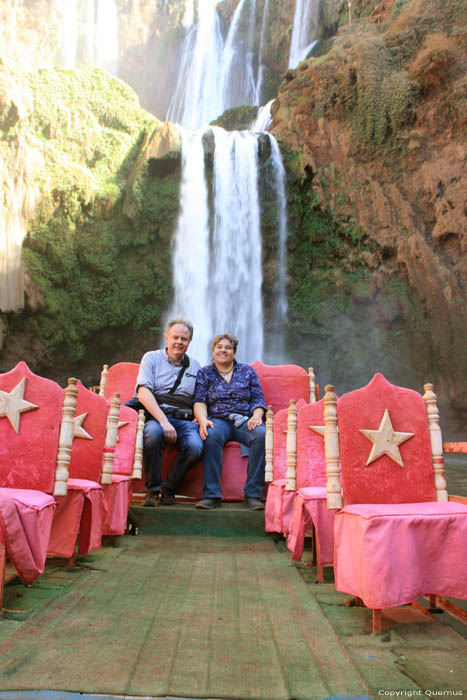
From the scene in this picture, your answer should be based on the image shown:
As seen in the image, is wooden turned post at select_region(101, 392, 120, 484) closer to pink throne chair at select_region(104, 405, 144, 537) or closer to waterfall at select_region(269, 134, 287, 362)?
pink throne chair at select_region(104, 405, 144, 537)

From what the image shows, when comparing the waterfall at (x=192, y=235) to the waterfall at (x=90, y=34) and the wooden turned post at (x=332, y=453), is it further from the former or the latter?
the wooden turned post at (x=332, y=453)

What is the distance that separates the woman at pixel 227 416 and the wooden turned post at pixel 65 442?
1.57 m

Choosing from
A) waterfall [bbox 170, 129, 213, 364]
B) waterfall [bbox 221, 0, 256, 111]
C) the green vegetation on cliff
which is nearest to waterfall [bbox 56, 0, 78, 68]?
waterfall [bbox 221, 0, 256, 111]

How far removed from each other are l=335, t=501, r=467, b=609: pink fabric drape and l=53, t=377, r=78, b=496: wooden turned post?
1.39 m

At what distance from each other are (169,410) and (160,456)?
0.45m

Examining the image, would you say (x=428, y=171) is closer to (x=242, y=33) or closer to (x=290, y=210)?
(x=290, y=210)

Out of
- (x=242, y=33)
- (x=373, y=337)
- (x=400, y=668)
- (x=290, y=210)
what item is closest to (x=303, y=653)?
(x=400, y=668)

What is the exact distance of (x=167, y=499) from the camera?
4.20 metres

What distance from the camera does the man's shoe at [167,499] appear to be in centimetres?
420

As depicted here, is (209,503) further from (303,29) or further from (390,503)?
(303,29)

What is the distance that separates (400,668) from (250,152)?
15.1 meters

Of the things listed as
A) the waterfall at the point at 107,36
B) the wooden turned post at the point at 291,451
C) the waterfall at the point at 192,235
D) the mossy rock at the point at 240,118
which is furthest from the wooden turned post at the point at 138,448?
the waterfall at the point at 107,36

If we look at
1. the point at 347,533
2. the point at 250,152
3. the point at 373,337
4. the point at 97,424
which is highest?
the point at 250,152

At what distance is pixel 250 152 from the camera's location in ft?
50.0
